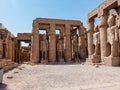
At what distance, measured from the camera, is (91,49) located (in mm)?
19859

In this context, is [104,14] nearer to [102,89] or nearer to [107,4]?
[107,4]

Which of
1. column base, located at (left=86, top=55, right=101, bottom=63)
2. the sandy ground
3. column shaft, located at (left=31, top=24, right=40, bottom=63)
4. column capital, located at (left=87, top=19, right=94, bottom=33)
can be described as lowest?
the sandy ground

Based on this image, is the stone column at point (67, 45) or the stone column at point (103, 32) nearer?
the stone column at point (103, 32)

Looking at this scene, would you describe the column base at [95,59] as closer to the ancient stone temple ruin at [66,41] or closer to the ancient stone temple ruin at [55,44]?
the ancient stone temple ruin at [66,41]

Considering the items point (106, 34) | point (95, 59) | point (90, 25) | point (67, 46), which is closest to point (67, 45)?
point (67, 46)

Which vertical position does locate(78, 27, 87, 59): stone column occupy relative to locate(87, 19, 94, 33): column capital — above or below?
below

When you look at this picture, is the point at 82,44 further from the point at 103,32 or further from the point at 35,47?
the point at 103,32

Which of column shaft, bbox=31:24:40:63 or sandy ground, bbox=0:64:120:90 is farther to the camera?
column shaft, bbox=31:24:40:63

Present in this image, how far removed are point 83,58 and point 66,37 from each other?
4.22 metres

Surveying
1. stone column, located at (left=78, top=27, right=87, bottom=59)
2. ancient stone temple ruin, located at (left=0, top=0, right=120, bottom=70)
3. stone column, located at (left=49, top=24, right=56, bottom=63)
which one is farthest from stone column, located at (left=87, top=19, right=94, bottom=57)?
stone column, located at (left=49, top=24, right=56, bottom=63)

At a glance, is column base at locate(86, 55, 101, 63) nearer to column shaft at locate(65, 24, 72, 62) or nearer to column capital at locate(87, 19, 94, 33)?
column capital at locate(87, 19, 94, 33)


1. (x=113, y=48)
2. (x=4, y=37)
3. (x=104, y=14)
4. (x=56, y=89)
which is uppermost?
(x=104, y=14)

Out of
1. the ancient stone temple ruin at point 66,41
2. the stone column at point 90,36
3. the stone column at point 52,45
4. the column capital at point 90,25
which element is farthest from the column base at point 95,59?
the stone column at point 52,45

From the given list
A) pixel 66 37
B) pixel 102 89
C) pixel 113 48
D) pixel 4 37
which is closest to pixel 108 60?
pixel 113 48
